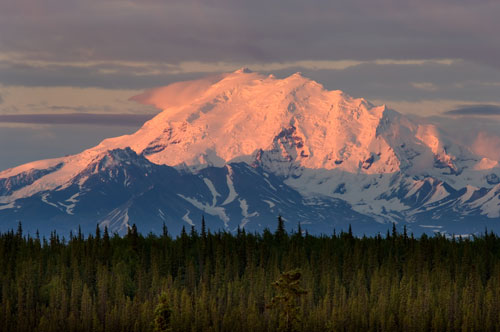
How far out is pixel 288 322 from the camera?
18200cm

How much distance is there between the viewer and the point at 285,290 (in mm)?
181875

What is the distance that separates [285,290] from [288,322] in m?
5.09
